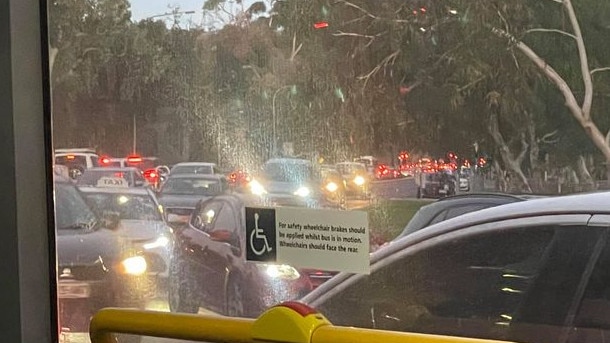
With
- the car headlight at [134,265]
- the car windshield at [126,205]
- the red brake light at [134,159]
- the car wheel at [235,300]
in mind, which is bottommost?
the car wheel at [235,300]

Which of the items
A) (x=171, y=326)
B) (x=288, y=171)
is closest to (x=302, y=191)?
(x=288, y=171)

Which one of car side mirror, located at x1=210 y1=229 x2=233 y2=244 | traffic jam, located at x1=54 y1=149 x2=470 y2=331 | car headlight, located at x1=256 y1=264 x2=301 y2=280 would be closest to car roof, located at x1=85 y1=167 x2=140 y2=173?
traffic jam, located at x1=54 y1=149 x2=470 y2=331

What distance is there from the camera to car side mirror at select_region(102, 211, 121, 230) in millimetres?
1880

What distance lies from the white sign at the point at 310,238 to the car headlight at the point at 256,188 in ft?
0.11

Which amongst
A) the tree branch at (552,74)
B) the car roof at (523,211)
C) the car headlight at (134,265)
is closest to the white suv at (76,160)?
the car headlight at (134,265)

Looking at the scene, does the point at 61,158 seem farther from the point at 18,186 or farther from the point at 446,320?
the point at 446,320

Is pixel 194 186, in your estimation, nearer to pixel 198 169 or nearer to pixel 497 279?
pixel 198 169

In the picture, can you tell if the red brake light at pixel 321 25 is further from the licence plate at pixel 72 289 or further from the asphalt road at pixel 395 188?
the licence plate at pixel 72 289

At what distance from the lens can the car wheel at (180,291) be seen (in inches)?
71.0

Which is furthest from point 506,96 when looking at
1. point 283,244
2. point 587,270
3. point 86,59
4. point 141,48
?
point 86,59

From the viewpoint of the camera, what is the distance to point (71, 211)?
1.90 metres

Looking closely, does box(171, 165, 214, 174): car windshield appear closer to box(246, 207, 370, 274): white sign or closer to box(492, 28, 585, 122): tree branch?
box(246, 207, 370, 274): white sign

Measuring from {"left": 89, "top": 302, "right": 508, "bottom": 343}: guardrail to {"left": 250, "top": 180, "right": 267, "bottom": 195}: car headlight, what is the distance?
1.03 feet

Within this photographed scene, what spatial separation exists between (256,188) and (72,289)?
0.48 m
